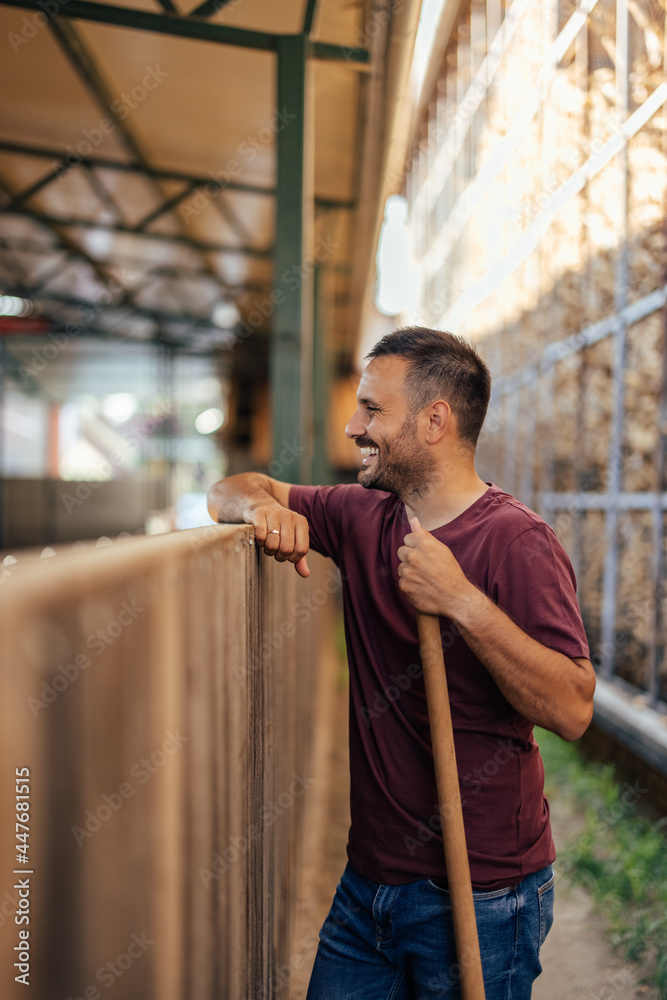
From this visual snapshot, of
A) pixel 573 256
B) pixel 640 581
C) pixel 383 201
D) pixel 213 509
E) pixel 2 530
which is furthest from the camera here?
pixel 2 530

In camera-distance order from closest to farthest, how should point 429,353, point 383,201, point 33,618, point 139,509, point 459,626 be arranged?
point 33,618
point 459,626
point 429,353
point 383,201
point 139,509

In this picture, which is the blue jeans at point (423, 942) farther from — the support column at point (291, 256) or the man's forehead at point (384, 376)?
the support column at point (291, 256)

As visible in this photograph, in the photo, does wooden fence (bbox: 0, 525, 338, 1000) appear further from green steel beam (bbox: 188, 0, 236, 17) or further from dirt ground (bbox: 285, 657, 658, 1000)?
green steel beam (bbox: 188, 0, 236, 17)

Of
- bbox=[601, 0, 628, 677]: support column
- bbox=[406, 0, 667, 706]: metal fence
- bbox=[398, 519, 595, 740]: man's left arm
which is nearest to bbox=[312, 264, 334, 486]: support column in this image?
bbox=[406, 0, 667, 706]: metal fence

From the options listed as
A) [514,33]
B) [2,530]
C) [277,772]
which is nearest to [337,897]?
[277,772]

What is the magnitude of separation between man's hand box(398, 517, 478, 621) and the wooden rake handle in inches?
2.0

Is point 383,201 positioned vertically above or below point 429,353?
above

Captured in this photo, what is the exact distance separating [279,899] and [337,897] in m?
0.54

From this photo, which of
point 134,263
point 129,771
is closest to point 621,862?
point 129,771

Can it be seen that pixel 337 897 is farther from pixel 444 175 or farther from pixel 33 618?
pixel 444 175

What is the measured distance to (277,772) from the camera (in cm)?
212

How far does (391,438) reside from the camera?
1.64 m

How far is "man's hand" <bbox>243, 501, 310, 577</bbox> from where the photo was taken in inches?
64.0

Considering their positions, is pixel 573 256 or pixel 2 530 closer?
pixel 573 256
